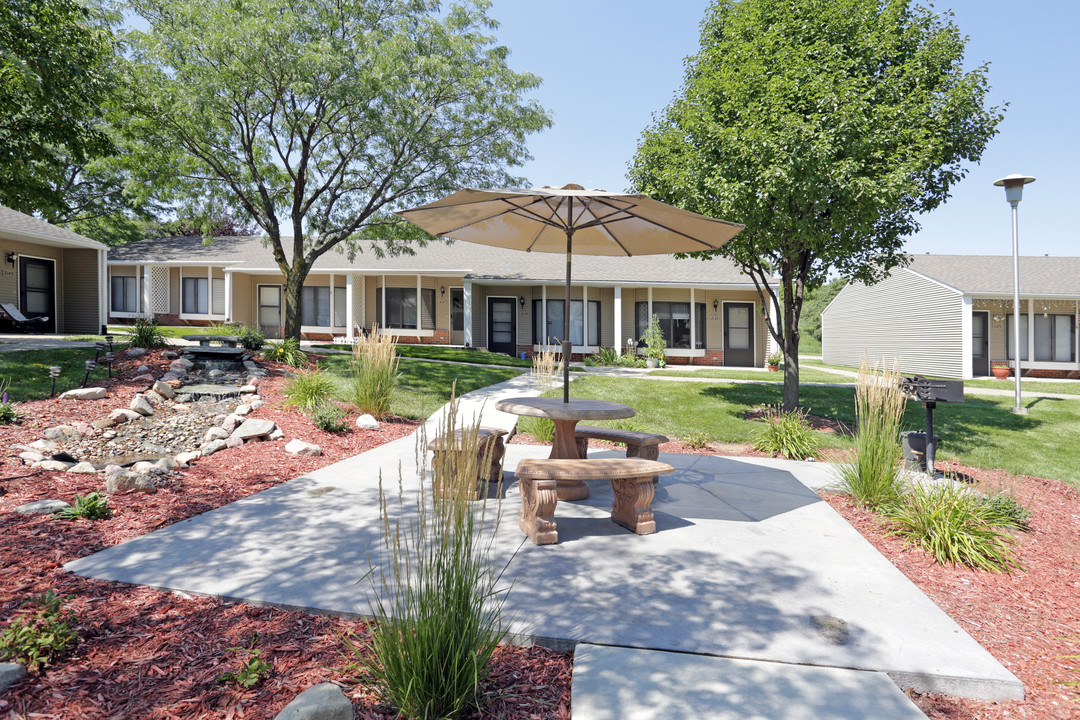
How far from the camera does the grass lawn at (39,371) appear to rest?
22.7 feet

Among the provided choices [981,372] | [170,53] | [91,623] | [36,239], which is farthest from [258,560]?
[981,372]

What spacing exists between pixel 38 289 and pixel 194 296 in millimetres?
6450

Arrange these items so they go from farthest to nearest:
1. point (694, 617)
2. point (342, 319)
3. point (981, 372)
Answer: point (342, 319) < point (981, 372) < point (694, 617)

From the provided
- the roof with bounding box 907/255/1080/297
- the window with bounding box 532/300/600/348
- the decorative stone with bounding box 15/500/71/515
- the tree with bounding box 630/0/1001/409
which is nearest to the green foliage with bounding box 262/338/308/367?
the decorative stone with bounding box 15/500/71/515

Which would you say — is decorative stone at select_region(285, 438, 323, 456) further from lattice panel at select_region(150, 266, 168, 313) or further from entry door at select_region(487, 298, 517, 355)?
lattice panel at select_region(150, 266, 168, 313)

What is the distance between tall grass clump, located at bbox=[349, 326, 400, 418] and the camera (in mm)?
7402

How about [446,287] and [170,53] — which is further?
[446,287]

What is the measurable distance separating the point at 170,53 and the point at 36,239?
286 inches

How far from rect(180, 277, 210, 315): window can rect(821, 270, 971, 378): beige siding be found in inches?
931

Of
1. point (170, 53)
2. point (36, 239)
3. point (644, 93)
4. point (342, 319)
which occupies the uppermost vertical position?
point (170, 53)

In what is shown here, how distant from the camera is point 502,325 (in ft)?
64.9

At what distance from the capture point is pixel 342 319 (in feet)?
68.0

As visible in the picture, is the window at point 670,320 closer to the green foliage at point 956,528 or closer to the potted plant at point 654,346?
the potted plant at point 654,346

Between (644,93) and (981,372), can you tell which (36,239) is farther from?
(981,372)
